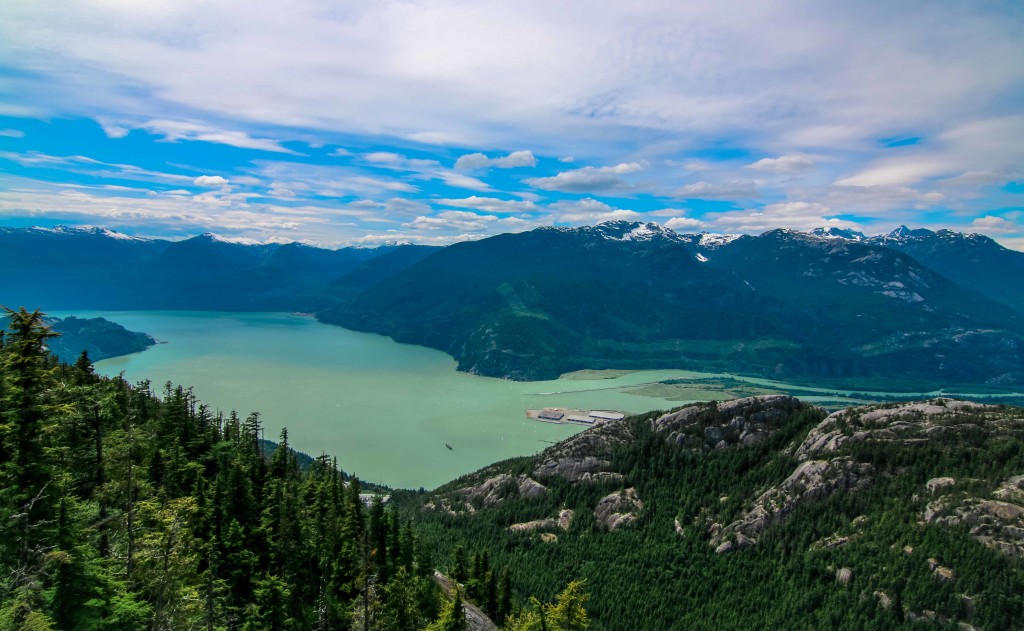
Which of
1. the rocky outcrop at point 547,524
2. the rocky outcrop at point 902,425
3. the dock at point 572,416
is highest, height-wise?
the rocky outcrop at point 902,425

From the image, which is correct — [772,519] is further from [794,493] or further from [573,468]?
[573,468]

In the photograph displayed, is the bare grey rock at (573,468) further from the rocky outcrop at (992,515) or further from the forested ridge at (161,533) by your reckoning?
the forested ridge at (161,533)

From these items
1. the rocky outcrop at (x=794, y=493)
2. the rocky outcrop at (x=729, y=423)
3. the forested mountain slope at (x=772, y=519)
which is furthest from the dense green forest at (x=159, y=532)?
the rocky outcrop at (x=729, y=423)

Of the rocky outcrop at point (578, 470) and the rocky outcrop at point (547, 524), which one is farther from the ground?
the rocky outcrop at point (578, 470)

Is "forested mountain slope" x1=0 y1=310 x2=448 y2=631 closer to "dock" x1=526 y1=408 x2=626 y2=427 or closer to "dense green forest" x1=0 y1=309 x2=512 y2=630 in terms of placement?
"dense green forest" x1=0 y1=309 x2=512 y2=630

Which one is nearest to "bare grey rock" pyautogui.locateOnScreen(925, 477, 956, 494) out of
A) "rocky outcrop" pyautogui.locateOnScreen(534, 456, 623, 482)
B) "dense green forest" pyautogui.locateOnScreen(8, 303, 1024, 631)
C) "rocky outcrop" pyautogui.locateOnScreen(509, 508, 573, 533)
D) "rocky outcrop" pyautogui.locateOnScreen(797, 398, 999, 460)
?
"dense green forest" pyautogui.locateOnScreen(8, 303, 1024, 631)

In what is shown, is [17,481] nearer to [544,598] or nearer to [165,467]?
[165,467]

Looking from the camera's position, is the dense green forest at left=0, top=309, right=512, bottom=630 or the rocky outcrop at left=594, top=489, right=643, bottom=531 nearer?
the dense green forest at left=0, top=309, right=512, bottom=630
